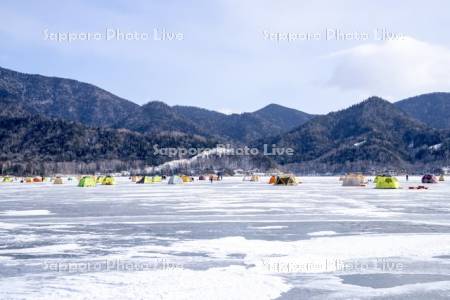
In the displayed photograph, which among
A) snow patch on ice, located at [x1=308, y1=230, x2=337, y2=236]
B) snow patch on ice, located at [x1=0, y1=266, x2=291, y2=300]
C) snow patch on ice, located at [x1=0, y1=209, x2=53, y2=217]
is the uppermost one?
snow patch on ice, located at [x1=0, y1=209, x2=53, y2=217]

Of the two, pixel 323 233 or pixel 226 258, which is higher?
pixel 323 233

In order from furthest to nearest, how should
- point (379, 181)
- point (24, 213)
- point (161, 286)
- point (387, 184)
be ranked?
point (379, 181) < point (387, 184) < point (24, 213) < point (161, 286)

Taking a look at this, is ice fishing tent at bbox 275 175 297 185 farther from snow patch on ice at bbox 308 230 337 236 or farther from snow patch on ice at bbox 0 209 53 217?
snow patch on ice at bbox 308 230 337 236

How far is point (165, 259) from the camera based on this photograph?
12227 millimetres

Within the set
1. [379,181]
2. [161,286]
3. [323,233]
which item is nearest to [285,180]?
[379,181]

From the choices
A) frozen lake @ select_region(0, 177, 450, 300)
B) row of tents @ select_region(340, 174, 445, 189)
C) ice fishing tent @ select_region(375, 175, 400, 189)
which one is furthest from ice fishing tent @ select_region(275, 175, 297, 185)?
frozen lake @ select_region(0, 177, 450, 300)

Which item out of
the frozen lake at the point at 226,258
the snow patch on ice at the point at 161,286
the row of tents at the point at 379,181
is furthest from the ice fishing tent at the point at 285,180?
the snow patch on ice at the point at 161,286

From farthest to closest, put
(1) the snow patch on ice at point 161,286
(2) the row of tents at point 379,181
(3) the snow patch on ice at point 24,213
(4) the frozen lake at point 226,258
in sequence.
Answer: (2) the row of tents at point 379,181 → (3) the snow patch on ice at point 24,213 → (4) the frozen lake at point 226,258 → (1) the snow patch on ice at point 161,286

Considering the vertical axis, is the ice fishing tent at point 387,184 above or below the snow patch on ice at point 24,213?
above

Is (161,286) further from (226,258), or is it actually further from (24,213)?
(24,213)

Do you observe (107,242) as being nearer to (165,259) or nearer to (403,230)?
(165,259)

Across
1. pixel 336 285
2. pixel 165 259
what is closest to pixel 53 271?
pixel 165 259

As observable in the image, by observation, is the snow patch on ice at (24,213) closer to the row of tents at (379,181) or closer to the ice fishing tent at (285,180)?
the row of tents at (379,181)

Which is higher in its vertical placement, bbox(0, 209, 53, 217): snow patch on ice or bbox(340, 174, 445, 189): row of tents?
bbox(340, 174, 445, 189): row of tents
